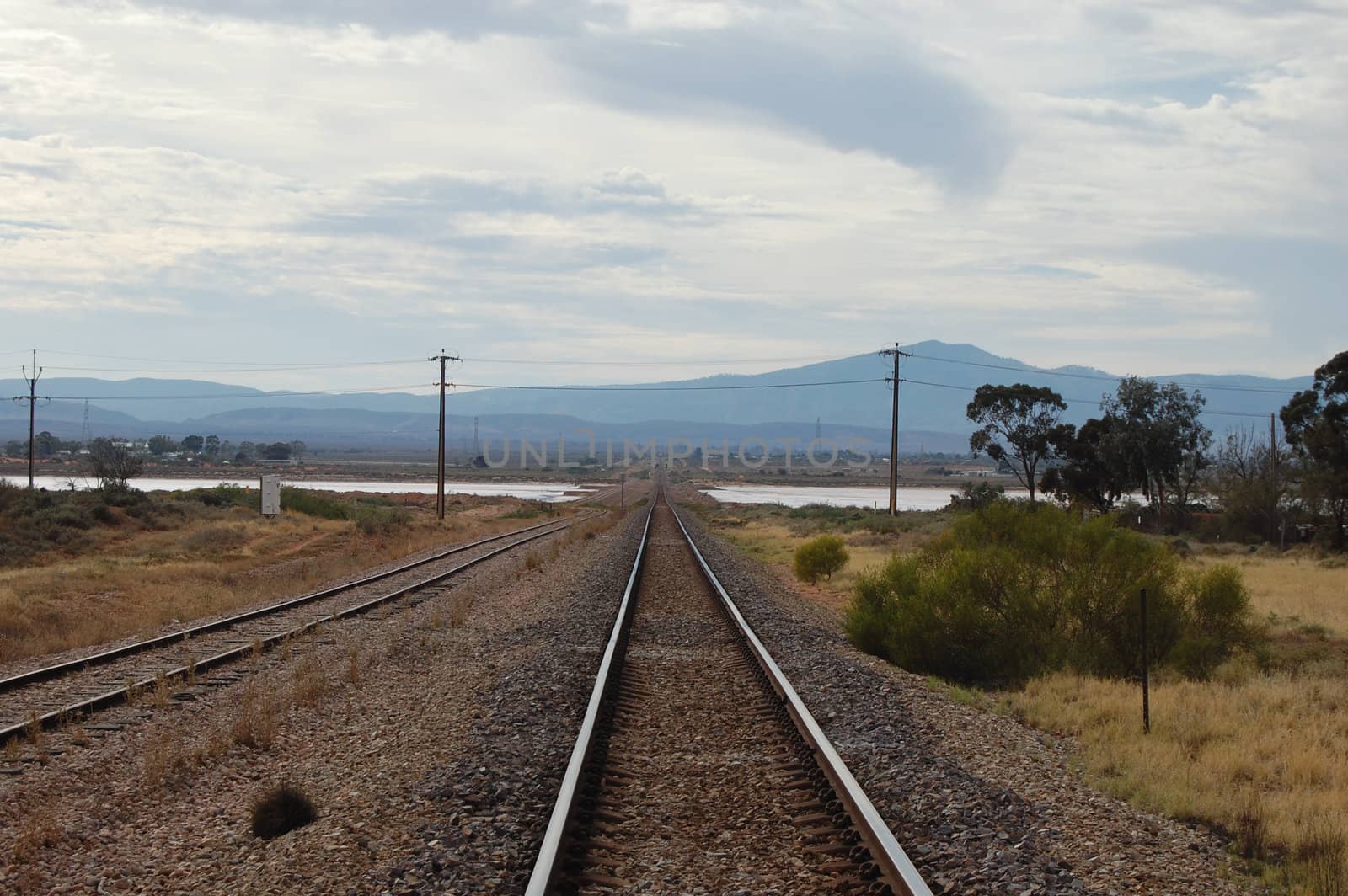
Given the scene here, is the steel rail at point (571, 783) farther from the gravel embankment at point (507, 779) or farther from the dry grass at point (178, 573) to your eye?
the dry grass at point (178, 573)

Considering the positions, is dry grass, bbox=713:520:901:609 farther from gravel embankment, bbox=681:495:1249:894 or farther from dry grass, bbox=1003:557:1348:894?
gravel embankment, bbox=681:495:1249:894

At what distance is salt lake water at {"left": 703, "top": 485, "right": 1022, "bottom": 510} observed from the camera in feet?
318

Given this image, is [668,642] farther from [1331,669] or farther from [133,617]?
[133,617]

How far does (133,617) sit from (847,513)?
49132 millimetres

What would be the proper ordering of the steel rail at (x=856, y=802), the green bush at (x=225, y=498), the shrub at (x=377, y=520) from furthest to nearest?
the green bush at (x=225, y=498) < the shrub at (x=377, y=520) < the steel rail at (x=856, y=802)

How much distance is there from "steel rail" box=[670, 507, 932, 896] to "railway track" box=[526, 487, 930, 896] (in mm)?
12

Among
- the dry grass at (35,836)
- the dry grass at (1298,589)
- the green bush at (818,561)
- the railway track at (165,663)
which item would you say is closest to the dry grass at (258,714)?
the railway track at (165,663)

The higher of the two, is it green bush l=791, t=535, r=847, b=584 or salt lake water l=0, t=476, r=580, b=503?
green bush l=791, t=535, r=847, b=584

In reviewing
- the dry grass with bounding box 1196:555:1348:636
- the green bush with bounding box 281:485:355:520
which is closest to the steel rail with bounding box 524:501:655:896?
the dry grass with bounding box 1196:555:1348:636

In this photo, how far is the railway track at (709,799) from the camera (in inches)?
252

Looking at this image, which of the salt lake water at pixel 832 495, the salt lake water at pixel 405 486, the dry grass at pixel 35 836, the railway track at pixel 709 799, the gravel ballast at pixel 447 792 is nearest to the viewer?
the railway track at pixel 709 799

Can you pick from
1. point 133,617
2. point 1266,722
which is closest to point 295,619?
point 133,617

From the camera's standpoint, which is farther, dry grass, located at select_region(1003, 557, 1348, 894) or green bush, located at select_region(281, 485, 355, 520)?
green bush, located at select_region(281, 485, 355, 520)

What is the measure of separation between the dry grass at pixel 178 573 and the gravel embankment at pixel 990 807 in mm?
11826
